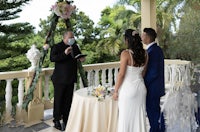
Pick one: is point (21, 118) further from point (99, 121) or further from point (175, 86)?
point (175, 86)

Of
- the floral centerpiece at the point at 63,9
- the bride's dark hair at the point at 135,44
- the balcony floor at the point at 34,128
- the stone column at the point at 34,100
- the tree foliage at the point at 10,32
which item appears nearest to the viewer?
the bride's dark hair at the point at 135,44

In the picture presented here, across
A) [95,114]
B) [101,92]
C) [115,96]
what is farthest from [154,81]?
[95,114]

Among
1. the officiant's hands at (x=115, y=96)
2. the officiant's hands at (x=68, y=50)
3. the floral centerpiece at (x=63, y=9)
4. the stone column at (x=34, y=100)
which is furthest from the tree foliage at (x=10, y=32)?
the officiant's hands at (x=115, y=96)

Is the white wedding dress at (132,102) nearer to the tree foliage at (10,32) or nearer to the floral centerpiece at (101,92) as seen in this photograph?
the floral centerpiece at (101,92)

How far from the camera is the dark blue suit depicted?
3064 mm

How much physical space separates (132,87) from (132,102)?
15 centimetres

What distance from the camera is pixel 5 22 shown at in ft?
24.3

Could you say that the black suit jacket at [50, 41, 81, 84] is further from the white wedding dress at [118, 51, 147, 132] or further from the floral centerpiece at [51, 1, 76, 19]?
the white wedding dress at [118, 51, 147, 132]

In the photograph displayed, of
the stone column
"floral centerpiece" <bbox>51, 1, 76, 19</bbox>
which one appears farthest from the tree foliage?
"floral centerpiece" <bbox>51, 1, 76, 19</bbox>

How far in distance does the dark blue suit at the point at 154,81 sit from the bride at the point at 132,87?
0.13 metres

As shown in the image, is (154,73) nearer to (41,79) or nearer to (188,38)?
(41,79)

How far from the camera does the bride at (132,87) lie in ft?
9.16

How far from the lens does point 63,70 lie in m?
3.94

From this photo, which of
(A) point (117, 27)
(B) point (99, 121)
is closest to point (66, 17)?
(B) point (99, 121)
